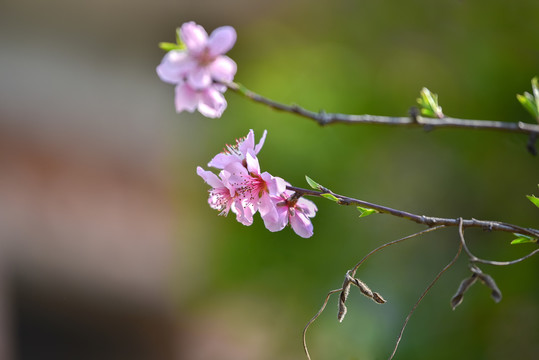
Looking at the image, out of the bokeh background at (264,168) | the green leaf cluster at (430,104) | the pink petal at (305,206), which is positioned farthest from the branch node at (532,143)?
the bokeh background at (264,168)

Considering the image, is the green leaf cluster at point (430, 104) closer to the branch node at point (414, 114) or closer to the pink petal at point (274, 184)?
the branch node at point (414, 114)

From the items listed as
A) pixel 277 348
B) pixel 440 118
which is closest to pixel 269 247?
pixel 277 348

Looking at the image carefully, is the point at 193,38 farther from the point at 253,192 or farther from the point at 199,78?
the point at 253,192

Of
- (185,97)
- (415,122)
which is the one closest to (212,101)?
(185,97)

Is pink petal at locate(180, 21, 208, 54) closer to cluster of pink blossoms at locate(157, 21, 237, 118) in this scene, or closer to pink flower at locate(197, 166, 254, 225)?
cluster of pink blossoms at locate(157, 21, 237, 118)

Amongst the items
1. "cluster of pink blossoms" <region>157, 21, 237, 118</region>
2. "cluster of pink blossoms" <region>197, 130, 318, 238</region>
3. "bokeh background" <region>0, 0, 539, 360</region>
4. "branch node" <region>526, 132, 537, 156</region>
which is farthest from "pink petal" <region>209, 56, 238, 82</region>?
"bokeh background" <region>0, 0, 539, 360</region>

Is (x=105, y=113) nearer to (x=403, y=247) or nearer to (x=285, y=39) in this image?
(x=285, y=39)
